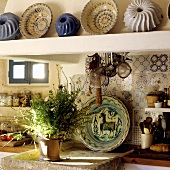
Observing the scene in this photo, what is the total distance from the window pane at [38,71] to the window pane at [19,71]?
14 cm

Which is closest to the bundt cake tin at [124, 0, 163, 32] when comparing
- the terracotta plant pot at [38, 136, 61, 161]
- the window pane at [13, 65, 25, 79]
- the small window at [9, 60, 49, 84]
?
the terracotta plant pot at [38, 136, 61, 161]

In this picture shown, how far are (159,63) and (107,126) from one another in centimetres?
71

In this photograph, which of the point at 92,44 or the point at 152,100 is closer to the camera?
the point at 92,44

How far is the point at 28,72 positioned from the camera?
14.4 feet

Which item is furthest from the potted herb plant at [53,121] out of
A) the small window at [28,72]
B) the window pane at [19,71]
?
the window pane at [19,71]

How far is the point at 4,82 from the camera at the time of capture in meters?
4.47

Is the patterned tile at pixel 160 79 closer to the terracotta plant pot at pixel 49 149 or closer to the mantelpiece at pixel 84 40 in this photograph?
the mantelpiece at pixel 84 40

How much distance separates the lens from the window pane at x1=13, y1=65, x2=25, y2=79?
14.4 ft

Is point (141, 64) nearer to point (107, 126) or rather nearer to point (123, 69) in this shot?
point (123, 69)

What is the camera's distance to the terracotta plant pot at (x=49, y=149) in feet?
9.41

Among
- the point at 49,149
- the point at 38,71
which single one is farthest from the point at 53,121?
the point at 38,71

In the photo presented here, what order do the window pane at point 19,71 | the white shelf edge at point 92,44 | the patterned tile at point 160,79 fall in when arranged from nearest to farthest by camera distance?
the white shelf edge at point 92,44 < the patterned tile at point 160,79 < the window pane at point 19,71

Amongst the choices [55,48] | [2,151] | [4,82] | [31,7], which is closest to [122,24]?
[55,48]

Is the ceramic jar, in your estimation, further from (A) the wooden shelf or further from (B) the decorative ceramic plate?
(B) the decorative ceramic plate
